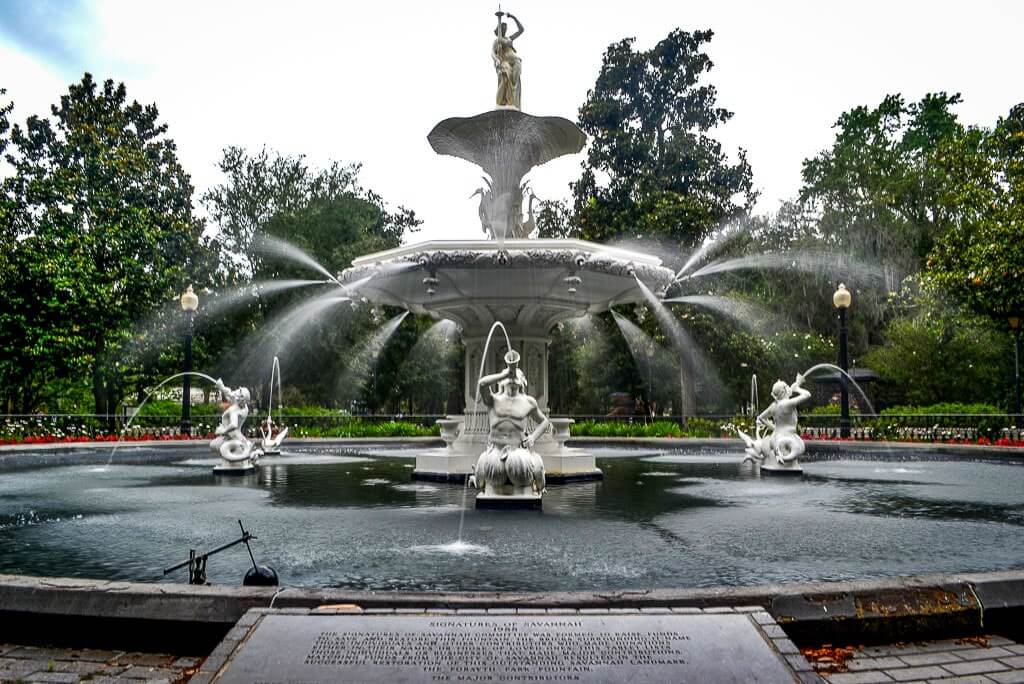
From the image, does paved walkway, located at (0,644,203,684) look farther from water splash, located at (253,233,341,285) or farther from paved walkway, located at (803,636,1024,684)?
water splash, located at (253,233,341,285)

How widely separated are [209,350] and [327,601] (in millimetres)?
34773

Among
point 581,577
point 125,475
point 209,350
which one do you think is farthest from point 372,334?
point 581,577

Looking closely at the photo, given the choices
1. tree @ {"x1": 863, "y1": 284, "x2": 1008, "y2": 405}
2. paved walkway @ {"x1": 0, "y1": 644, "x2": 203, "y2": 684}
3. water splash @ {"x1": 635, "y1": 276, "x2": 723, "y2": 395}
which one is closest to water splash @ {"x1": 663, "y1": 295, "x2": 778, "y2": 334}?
water splash @ {"x1": 635, "y1": 276, "x2": 723, "y2": 395}

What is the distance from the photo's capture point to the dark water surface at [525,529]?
17.9ft

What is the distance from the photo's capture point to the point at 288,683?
10.1 ft

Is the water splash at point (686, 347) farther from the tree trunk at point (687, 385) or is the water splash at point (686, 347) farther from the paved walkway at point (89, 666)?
the paved walkway at point (89, 666)

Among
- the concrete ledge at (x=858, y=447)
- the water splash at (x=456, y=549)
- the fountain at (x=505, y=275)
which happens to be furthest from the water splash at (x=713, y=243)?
the water splash at (x=456, y=549)

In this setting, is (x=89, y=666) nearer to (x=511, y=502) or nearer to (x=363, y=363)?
(x=511, y=502)

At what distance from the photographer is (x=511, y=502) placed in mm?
8453

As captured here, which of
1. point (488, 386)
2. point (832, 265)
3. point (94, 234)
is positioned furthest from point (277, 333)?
point (488, 386)

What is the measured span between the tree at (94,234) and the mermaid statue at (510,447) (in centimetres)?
2235

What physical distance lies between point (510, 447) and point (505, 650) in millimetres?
5235

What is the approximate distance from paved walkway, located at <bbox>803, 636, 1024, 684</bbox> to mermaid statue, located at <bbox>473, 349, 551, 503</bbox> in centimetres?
475

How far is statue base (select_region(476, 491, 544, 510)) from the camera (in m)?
8.44
